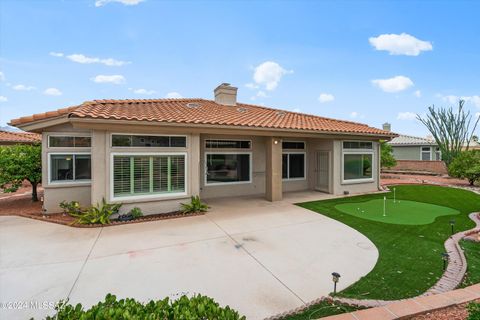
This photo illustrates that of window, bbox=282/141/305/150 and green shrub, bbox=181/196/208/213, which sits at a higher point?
window, bbox=282/141/305/150

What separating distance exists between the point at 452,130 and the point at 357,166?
15.4m

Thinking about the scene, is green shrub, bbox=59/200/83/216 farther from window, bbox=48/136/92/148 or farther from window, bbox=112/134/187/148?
window, bbox=112/134/187/148

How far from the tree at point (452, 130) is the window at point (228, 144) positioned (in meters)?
19.9

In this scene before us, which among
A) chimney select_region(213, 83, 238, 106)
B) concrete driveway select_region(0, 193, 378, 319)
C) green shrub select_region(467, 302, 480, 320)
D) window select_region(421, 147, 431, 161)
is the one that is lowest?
concrete driveway select_region(0, 193, 378, 319)

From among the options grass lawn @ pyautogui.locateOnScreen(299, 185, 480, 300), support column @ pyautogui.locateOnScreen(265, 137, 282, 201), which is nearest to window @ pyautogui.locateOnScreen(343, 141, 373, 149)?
grass lawn @ pyautogui.locateOnScreen(299, 185, 480, 300)

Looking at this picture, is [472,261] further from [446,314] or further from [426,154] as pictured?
[426,154]

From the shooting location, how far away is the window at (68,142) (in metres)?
8.89

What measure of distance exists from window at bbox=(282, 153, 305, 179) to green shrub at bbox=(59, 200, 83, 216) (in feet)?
32.2

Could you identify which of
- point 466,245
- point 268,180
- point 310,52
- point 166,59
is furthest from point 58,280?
point 310,52

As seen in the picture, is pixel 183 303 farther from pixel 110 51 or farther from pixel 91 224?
pixel 110 51

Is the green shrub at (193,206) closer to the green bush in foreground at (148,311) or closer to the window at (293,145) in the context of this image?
the window at (293,145)

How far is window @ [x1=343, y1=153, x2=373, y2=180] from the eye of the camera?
42.3 ft

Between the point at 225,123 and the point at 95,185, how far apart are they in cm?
497

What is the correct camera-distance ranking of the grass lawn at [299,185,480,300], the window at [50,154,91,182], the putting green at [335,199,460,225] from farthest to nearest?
the window at [50,154,91,182]
the putting green at [335,199,460,225]
the grass lawn at [299,185,480,300]
